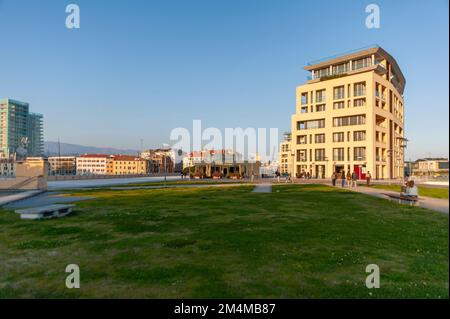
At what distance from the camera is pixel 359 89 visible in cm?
6397

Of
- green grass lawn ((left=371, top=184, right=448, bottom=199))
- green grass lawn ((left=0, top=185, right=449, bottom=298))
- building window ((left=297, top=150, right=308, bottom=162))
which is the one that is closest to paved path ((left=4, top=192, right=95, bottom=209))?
green grass lawn ((left=0, top=185, right=449, bottom=298))

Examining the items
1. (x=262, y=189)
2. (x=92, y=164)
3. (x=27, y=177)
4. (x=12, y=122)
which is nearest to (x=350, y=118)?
(x=262, y=189)

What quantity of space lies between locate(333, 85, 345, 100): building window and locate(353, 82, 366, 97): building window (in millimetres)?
2625

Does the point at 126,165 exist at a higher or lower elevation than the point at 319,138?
lower

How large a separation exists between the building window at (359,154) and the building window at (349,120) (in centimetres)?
567

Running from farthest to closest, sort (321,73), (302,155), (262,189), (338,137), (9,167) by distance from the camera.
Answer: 1. (321,73)
2. (9,167)
3. (302,155)
4. (338,137)
5. (262,189)

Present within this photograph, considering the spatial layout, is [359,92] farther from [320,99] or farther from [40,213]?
[40,213]

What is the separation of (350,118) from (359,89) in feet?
22.0

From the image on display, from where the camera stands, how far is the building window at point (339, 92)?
218ft
